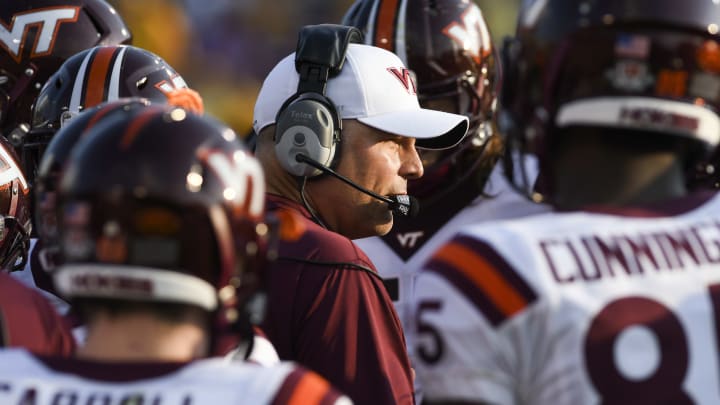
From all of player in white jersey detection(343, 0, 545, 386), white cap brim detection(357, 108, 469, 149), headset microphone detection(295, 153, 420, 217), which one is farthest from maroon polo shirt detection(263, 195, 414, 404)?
player in white jersey detection(343, 0, 545, 386)

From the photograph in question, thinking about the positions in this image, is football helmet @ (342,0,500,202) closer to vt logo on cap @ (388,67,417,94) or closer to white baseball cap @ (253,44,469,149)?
vt logo on cap @ (388,67,417,94)

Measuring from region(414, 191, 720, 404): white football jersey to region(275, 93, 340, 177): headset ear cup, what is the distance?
1.39m

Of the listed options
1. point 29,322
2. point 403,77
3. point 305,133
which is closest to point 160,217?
point 29,322

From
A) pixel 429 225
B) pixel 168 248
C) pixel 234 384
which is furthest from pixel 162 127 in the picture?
pixel 429 225

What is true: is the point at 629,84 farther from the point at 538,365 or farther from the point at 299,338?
the point at 299,338

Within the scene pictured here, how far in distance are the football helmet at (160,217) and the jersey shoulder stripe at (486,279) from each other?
35 centimetres

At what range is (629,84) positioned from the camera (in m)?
2.15

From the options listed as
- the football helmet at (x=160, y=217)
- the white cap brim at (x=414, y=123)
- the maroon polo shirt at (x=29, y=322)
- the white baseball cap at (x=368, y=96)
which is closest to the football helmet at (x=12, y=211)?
the white baseball cap at (x=368, y=96)

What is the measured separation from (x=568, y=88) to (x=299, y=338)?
1.17 meters

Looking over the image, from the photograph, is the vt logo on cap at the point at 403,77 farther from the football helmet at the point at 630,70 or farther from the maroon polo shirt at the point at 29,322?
the maroon polo shirt at the point at 29,322

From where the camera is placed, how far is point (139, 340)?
191cm

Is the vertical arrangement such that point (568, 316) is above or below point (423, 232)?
above

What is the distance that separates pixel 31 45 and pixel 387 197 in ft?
8.64

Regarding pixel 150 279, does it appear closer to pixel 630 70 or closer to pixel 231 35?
pixel 630 70
